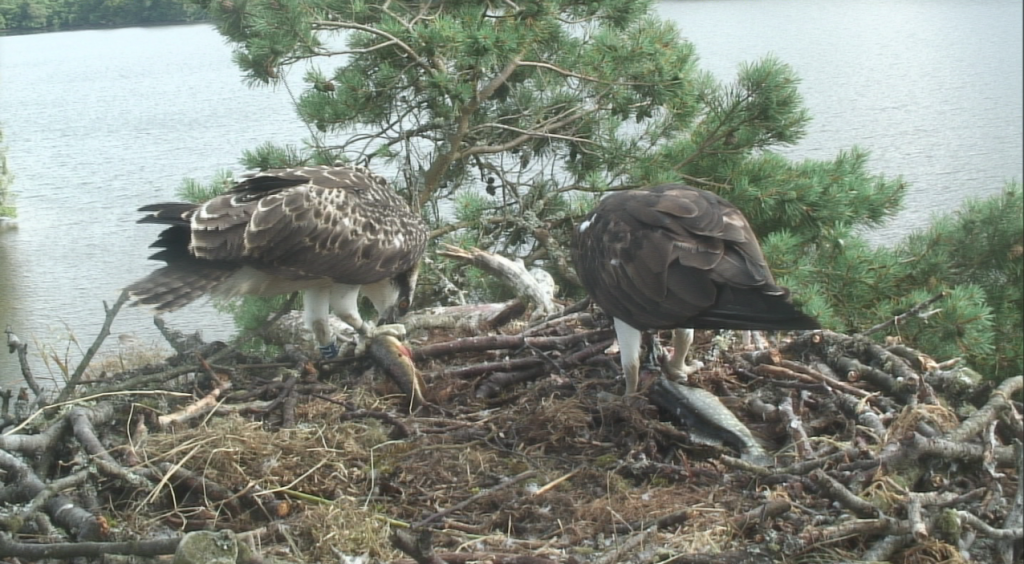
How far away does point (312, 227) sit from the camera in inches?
156

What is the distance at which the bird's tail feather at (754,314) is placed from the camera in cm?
283

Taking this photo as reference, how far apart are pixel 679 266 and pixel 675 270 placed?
0.06ft

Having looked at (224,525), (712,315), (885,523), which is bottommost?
(224,525)

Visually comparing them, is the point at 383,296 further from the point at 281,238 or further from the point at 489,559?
the point at 489,559

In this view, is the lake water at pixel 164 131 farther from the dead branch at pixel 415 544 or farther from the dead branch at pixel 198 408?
the dead branch at pixel 415 544

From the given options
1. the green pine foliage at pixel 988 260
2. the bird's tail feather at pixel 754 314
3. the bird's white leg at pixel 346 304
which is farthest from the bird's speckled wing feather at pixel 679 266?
the green pine foliage at pixel 988 260

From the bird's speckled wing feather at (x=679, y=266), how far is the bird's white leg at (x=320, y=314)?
141cm

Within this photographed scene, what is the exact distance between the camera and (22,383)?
379 cm

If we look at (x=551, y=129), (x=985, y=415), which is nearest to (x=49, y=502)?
(x=985, y=415)

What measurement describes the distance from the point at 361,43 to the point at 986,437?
11.7ft

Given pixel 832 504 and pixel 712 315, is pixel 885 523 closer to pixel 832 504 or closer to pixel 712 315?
pixel 832 504

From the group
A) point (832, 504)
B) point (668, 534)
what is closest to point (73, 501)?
point (668, 534)

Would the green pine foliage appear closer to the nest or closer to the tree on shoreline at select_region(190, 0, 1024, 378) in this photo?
the tree on shoreline at select_region(190, 0, 1024, 378)

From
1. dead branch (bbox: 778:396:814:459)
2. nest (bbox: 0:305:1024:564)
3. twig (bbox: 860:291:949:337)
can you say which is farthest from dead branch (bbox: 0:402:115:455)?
twig (bbox: 860:291:949:337)
